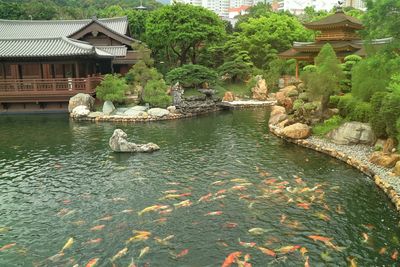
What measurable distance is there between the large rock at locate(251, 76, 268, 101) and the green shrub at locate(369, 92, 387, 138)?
23.6 meters

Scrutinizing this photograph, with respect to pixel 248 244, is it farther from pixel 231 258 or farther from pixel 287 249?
pixel 287 249

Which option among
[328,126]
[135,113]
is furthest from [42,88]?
[328,126]

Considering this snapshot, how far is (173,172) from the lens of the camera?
1811cm

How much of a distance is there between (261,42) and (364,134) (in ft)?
110

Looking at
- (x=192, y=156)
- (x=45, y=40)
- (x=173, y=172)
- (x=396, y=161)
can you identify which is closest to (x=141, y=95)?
(x=45, y=40)

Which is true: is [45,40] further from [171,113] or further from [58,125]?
[171,113]

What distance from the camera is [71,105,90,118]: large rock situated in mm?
32312

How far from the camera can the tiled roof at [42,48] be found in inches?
1351

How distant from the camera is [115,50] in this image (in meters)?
44.0

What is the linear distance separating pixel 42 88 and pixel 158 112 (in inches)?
477

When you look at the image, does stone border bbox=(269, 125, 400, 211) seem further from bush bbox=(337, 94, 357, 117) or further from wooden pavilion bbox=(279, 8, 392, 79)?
wooden pavilion bbox=(279, 8, 392, 79)

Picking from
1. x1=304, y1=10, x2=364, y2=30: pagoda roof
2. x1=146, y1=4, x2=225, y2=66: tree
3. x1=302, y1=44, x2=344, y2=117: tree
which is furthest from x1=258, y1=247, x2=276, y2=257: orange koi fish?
x1=146, y1=4, x2=225, y2=66: tree

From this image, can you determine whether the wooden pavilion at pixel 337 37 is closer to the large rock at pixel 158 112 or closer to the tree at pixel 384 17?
the large rock at pixel 158 112

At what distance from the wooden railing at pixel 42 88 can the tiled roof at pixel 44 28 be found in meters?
13.9
